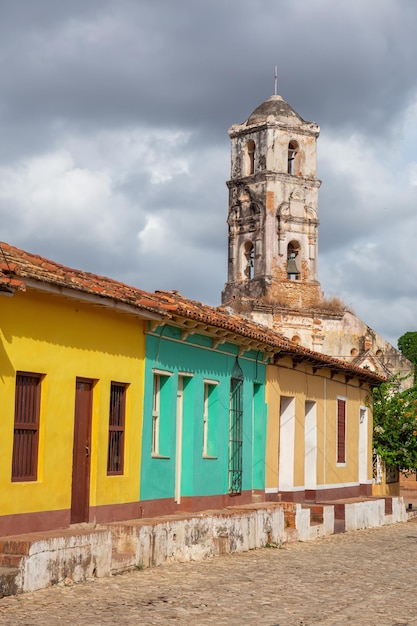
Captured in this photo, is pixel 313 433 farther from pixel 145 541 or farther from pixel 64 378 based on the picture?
pixel 145 541

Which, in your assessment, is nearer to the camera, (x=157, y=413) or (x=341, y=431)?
(x=157, y=413)

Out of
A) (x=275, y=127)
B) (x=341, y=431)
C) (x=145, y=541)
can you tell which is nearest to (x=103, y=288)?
(x=145, y=541)

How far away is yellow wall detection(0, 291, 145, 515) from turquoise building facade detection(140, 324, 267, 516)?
19.0 inches

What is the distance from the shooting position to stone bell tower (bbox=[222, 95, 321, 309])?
48250mm

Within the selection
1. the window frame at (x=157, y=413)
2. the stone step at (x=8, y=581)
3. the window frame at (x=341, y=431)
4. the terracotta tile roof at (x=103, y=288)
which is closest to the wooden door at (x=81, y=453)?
the terracotta tile roof at (x=103, y=288)

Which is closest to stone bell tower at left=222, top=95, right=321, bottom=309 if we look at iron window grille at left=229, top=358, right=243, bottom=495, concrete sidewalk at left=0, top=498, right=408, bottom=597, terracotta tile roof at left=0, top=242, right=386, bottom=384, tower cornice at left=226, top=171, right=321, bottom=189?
tower cornice at left=226, top=171, right=321, bottom=189

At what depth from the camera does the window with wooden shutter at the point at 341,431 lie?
80.6 ft

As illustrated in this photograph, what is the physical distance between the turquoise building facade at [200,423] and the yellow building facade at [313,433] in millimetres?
815

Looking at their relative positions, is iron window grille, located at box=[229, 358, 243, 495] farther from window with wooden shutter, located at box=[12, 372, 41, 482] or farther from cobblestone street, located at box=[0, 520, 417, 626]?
window with wooden shutter, located at box=[12, 372, 41, 482]

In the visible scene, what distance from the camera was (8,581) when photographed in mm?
9516

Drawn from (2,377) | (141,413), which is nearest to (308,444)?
(141,413)

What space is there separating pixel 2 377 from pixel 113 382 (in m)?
2.83

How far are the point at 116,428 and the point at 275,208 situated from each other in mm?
35344

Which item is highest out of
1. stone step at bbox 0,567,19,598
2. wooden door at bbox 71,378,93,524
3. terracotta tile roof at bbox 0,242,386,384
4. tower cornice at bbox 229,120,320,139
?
tower cornice at bbox 229,120,320,139
